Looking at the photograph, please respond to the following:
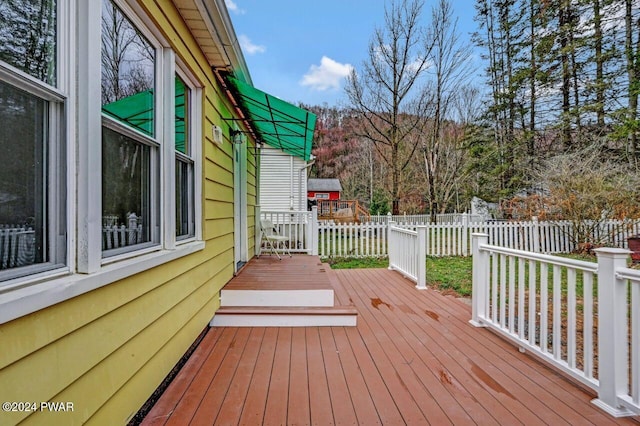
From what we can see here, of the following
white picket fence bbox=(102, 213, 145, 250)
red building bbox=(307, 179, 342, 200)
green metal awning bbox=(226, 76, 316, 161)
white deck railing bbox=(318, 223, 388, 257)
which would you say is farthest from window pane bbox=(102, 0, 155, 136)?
red building bbox=(307, 179, 342, 200)

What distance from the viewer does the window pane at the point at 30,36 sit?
44.9 inches

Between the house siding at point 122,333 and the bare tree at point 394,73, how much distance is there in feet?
34.5

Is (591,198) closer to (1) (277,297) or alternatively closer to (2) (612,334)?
(2) (612,334)

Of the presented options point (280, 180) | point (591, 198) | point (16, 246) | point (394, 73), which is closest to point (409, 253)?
point (16, 246)

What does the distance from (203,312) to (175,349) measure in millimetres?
698

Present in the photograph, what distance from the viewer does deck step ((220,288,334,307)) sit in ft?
12.3

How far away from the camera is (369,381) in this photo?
2451mm

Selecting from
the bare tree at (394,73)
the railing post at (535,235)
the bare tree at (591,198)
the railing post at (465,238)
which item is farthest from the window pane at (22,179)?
the bare tree at (394,73)

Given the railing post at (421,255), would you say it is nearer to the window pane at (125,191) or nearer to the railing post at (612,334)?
the railing post at (612,334)

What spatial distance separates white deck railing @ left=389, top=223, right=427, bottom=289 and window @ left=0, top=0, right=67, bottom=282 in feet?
15.1

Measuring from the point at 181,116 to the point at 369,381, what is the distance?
261 centimetres

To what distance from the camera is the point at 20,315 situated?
108 cm

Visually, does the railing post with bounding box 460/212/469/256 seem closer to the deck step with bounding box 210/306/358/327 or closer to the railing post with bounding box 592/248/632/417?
the deck step with bounding box 210/306/358/327

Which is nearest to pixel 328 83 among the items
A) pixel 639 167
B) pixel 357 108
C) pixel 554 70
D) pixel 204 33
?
pixel 357 108
